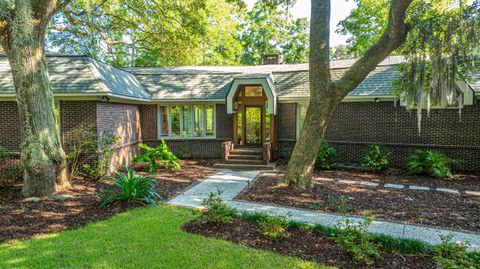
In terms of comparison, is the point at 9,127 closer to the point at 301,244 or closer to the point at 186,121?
the point at 186,121

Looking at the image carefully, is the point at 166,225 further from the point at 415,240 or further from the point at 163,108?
the point at 163,108

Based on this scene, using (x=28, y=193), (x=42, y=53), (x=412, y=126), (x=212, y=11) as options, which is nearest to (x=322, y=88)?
(x=412, y=126)

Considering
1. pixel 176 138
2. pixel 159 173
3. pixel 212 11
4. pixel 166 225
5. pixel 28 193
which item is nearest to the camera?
pixel 166 225

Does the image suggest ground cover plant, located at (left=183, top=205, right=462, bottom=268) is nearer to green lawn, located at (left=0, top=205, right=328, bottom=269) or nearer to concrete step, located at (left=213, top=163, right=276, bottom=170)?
green lawn, located at (left=0, top=205, right=328, bottom=269)

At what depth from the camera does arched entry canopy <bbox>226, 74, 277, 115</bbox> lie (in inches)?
438

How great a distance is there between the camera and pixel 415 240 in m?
4.40

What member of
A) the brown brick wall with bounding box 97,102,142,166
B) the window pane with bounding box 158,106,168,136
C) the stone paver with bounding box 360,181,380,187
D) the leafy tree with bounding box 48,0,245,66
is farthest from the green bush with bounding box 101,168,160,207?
the window pane with bounding box 158,106,168,136

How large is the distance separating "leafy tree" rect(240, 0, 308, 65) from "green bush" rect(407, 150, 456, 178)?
2211 cm

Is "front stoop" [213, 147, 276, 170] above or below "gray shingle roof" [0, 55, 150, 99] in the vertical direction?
below

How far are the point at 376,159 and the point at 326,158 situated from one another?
5.91 ft

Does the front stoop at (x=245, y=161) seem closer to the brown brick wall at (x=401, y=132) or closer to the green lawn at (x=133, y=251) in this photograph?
the brown brick wall at (x=401, y=132)

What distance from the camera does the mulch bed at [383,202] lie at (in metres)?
5.68

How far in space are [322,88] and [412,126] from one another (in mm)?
5853

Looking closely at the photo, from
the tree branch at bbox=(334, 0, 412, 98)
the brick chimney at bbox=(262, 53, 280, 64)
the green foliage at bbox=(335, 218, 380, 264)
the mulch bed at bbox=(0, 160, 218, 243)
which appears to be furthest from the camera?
the brick chimney at bbox=(262, 53, 280, 64)
